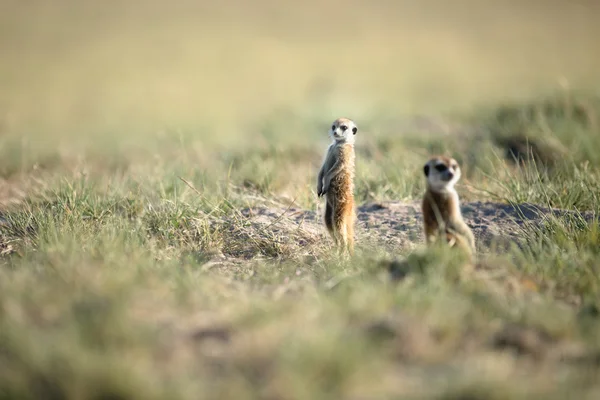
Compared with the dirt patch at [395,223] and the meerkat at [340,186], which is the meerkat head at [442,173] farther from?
the meerkat at [340,186]

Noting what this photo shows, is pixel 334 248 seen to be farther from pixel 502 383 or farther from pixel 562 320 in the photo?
pixel 502 383

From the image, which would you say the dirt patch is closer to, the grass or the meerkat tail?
the meerkat tail

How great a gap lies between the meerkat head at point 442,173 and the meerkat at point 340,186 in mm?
810

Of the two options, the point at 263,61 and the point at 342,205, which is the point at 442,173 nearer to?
the point at 342,205

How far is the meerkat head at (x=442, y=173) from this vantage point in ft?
11.5

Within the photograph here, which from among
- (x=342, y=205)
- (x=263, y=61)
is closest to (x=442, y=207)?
(x=342, y=205)

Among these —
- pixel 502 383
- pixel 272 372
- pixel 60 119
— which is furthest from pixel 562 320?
pixel 60 119

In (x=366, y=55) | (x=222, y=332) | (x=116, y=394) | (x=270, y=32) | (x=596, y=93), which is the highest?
(x=270, y=32)

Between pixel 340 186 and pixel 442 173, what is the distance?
1052 millimetres

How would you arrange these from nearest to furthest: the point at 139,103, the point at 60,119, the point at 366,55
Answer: the point at 60,119
the point at 139,103
the point at 366,55

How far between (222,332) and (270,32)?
34.0 meters

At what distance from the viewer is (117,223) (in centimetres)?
442

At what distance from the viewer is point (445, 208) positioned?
3.57 m

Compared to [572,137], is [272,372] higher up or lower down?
lower down
